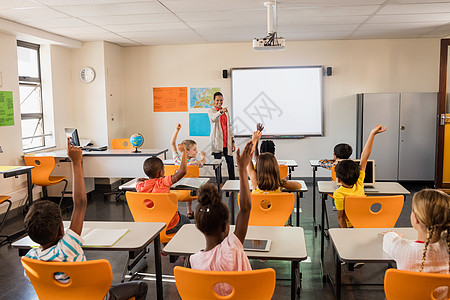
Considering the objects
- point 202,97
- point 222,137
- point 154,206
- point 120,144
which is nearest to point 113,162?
point 120,144

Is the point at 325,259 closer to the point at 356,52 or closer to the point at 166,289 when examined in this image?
the point at 166,289

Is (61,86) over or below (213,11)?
below

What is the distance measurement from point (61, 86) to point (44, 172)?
200 centimetres

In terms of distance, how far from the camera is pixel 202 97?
7621mm

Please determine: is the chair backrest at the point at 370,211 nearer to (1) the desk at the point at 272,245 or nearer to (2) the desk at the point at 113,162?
(1) the desk at the point at 272,245

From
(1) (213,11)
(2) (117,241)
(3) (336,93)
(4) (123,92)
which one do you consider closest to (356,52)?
(3) (336,93)

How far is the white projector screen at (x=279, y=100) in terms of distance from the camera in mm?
7340

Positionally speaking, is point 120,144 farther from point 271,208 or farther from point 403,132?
point 403,132

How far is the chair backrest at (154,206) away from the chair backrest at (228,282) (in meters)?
1.43

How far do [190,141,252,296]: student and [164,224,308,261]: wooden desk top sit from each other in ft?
0.78

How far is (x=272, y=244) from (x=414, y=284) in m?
0.75

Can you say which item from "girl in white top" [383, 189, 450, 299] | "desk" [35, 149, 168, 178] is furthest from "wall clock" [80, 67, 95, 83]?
"girl in white top" [383, 189, 450, 299]

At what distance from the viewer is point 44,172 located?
534 cm

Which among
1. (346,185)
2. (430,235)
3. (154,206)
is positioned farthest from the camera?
(346,185)
